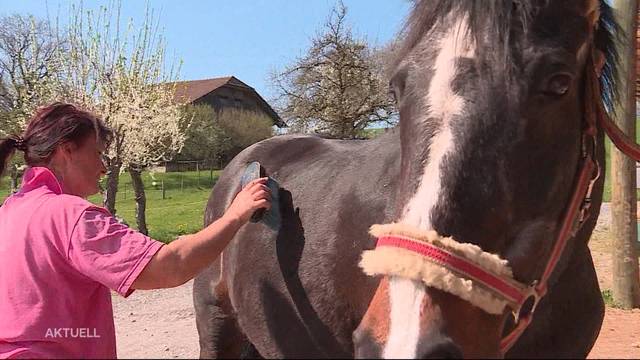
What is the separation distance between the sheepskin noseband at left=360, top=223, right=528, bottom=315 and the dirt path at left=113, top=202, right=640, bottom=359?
2625 mm

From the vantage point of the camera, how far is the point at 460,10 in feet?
5.03

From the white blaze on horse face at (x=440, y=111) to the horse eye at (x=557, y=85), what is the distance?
210mm

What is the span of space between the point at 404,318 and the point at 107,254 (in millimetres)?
897

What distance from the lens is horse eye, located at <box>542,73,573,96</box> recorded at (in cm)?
141

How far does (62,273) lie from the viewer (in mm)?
1638

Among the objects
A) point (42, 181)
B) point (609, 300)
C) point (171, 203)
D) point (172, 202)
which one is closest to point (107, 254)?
point (42, 181)

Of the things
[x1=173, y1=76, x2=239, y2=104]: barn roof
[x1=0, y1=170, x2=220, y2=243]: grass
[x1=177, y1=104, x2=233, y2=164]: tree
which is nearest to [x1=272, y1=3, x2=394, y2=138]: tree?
[x1=0, y1=170, x2=220, y2=243]: grass

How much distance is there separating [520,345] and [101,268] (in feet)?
4.35

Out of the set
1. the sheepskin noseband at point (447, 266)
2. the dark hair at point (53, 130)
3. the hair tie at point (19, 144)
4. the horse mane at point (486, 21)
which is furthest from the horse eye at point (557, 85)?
the hair tie at point (19, 144)

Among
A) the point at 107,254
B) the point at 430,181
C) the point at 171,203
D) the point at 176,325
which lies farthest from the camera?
the point at 171,203

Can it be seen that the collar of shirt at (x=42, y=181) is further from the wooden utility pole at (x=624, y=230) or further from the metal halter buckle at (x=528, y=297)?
the wooden utility pole at (x=624, y=230)

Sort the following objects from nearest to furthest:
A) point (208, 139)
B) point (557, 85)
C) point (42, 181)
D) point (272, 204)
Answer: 1. point (557, 85)
2. point (42, 181)
3. point (272, 204)
4. point (208, 139)

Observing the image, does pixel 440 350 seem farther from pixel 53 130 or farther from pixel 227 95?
pixel 227 95

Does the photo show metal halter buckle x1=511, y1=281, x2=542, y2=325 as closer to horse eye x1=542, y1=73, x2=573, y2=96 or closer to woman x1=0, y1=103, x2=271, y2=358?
horse eye x1=542, y1=73, x2=573, y2=96
